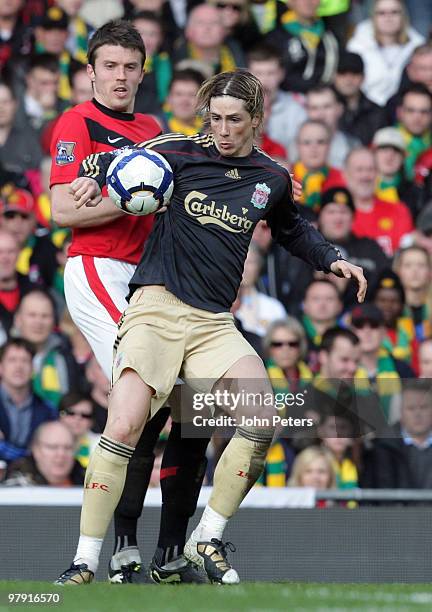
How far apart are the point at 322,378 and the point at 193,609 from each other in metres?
→ 5.10

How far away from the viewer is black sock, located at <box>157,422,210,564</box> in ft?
20.1

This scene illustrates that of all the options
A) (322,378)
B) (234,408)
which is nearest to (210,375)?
(234,408)

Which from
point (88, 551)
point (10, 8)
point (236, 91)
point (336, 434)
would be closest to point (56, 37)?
point (10, 8)

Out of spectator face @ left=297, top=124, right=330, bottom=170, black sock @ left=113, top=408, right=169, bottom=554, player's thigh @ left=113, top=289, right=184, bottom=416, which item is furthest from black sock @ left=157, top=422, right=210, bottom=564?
spectator face @ left=297, top=124, right=330, bottom=170

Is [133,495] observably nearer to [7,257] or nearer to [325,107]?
[7,257]

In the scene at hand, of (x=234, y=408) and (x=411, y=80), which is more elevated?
(x=411, y=80)

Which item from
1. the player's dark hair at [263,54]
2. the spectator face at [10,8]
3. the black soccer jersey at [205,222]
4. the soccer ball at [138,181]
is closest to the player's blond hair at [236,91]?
the black soccer jersey at [205,222]

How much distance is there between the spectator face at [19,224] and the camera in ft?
33.5

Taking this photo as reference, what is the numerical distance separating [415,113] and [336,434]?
309 centimetres

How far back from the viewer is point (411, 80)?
10.9 metres

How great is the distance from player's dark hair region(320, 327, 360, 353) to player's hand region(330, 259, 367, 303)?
3.60 meters

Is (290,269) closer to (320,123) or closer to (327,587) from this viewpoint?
(320,123)

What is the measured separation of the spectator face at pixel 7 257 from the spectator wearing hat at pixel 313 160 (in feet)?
7.64

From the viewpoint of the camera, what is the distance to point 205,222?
5.90 metres
